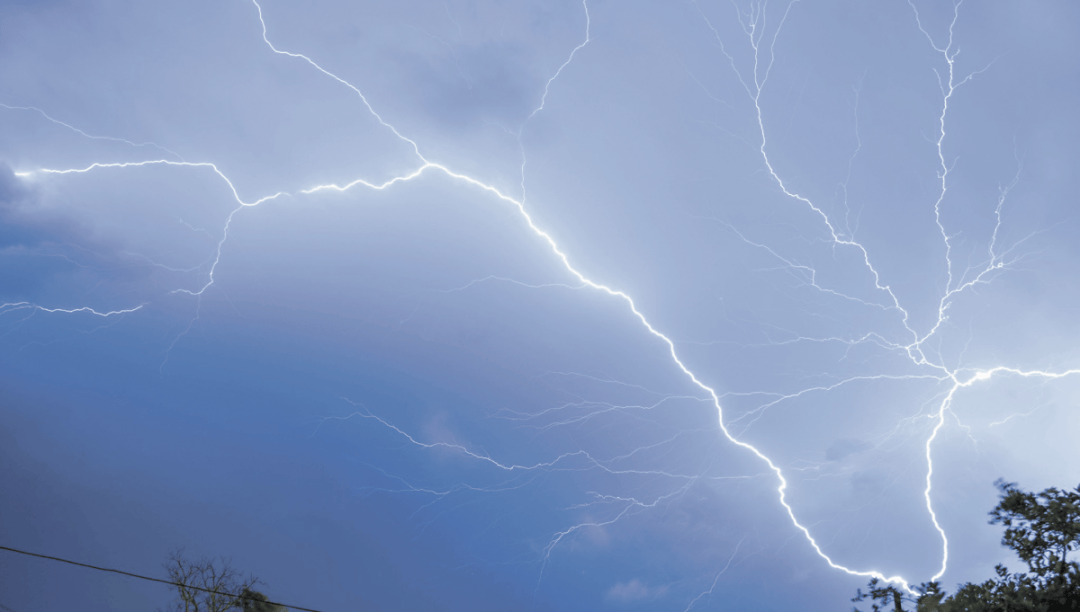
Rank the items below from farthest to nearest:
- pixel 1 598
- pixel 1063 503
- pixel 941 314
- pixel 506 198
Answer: pixel 1 598
pixel 506 198
pixel 941 314
pixel 1063 503

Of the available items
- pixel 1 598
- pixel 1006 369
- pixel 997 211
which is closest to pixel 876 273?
pixel 997 211

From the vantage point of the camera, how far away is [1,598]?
83.6m

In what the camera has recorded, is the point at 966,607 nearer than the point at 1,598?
Yes

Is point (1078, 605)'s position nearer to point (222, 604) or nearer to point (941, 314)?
point (941, 314)

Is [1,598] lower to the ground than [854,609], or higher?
higher

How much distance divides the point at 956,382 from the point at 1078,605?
14.3 metres

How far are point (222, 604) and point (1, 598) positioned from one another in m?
122

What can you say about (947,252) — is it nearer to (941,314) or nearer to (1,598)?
(941,314)

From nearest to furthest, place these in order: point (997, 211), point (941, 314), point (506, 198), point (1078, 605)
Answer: point (1078, 605) → point (997, 211) → point (941, 314) → point (506, 198)

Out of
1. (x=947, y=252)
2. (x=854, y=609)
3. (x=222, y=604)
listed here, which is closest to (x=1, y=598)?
(x=222, y=604)

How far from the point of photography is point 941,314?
60.6 feet

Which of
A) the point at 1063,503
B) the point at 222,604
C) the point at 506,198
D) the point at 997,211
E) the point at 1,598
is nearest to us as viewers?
the point at 1063,503

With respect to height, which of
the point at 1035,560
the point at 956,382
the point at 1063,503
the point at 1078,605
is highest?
the point at 956,382

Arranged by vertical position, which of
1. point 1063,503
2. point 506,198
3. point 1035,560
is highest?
point 506,198
